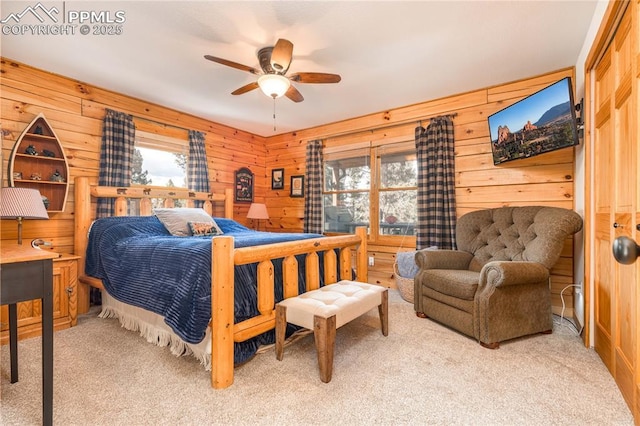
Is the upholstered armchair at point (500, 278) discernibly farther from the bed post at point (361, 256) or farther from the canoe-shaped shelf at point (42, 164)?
the canoe-shaped shelf at point (42, 164)

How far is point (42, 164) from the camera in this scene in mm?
2836

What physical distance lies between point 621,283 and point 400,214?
96.0 inches

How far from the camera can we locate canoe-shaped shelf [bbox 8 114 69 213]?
267 centimetres

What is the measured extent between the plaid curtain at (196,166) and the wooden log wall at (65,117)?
0.16 m

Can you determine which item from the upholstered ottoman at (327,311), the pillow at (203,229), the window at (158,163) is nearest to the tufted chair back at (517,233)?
the upholstered ottoman at (327,311)

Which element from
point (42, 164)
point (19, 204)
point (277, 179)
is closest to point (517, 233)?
point (277, 179)

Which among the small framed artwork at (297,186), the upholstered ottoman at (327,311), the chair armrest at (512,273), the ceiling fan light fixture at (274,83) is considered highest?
the ceiling fan light fixture at (274,83)

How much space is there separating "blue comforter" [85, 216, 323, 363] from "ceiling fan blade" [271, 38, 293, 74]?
4.43 feet

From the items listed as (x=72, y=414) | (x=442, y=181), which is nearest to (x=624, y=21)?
(x=442, y=181)

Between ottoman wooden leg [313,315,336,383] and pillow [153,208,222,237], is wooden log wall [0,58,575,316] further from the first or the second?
ottoman wooden leg [313,315,336,383]

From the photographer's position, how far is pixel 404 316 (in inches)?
112

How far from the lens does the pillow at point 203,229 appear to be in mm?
3078

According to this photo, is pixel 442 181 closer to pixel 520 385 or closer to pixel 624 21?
pixel 624 21

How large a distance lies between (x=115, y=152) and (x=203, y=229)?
4.44 feet
